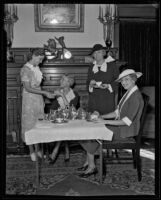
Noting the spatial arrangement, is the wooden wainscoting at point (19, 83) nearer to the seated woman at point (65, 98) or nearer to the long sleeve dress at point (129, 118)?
the seated woman at point (65, 98)

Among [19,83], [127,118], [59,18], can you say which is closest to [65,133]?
[127,118]

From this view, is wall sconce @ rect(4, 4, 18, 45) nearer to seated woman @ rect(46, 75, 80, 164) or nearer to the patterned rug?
seated woman @ rect(46, 75, 80, 164)

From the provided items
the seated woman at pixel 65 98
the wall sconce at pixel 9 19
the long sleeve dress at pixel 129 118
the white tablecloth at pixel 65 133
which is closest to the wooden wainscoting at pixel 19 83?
the wall sconce at pixel 9 19

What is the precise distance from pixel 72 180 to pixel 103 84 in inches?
68.3

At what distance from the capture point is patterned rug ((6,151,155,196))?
3547mm

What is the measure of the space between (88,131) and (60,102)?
1680mm

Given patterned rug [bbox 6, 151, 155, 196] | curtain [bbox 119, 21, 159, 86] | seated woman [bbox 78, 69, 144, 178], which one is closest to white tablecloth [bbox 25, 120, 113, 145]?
seated woman [bbox 78, 69, 144, 178]

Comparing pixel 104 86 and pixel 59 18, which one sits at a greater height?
pixel 59 18

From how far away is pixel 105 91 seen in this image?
5043 mm

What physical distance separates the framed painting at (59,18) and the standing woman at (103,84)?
1.24m

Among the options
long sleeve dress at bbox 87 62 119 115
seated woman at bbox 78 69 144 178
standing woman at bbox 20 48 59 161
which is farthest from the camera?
long sleeve dress at bbox 87 62 119 115

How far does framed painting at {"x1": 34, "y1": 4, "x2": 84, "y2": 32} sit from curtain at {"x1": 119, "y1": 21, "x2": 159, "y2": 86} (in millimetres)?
1130

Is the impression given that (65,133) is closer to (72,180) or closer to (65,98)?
(72,180)
